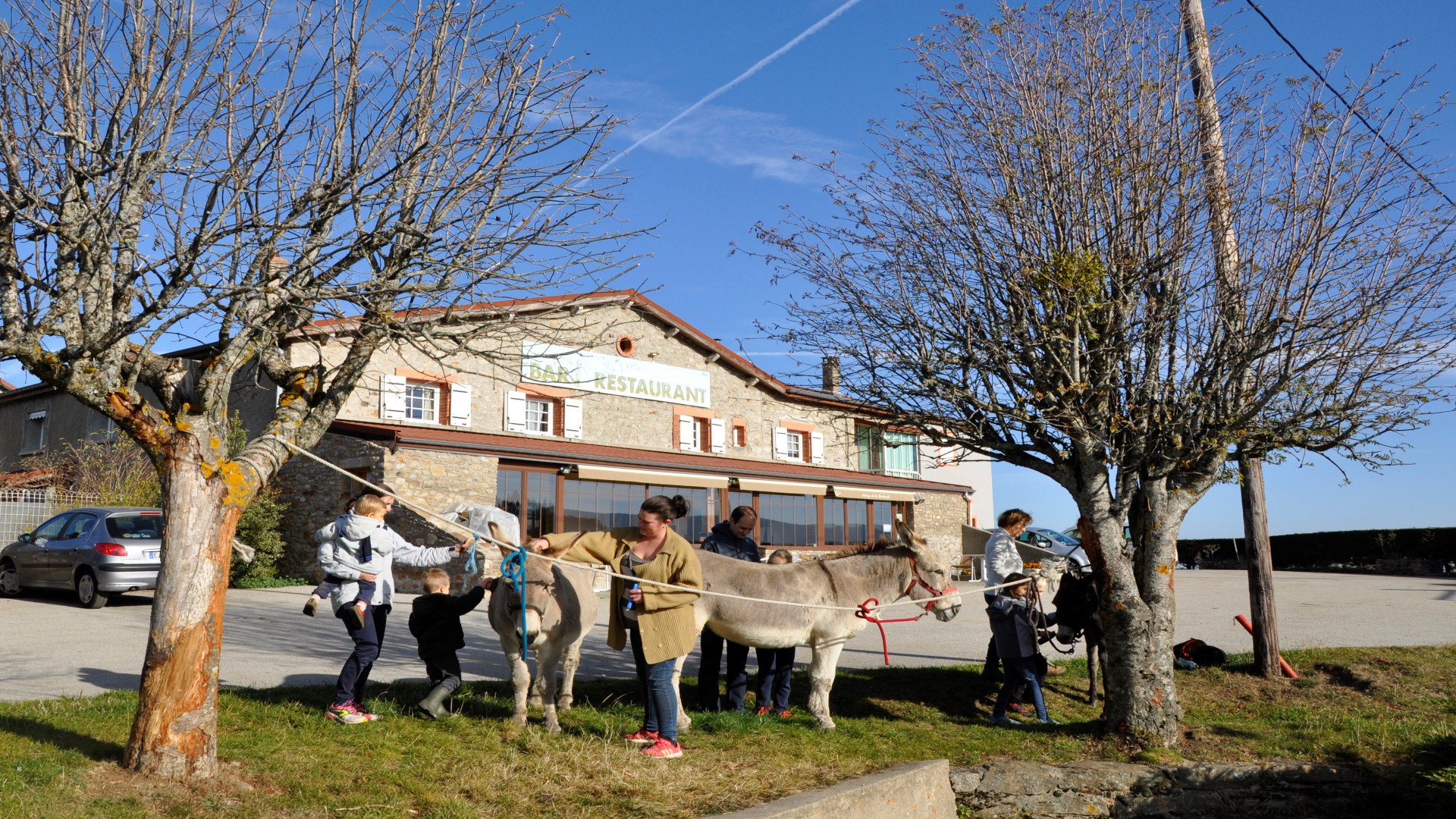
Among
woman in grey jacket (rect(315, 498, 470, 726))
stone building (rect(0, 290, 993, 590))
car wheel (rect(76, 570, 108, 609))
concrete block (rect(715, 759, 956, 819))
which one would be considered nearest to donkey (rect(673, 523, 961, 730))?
concrete block (rect(715, 759, 956, 819))

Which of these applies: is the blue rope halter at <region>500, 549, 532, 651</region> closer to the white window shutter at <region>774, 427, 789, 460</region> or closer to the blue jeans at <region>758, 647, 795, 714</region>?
the blue jeans at <region>758, 647, 795, 714</region>

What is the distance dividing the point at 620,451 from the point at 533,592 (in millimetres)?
16602

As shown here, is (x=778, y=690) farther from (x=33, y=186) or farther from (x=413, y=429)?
(x=413, y=429)

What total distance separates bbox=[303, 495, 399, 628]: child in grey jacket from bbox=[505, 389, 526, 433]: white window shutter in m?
17.4

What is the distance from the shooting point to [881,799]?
551cm

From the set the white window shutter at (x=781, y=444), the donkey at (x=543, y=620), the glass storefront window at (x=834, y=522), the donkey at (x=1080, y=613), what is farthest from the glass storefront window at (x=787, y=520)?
the donkey at (x=543, y=620)

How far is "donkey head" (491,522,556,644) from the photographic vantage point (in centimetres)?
662

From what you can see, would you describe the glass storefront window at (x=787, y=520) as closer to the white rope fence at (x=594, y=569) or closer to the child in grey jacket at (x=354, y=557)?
the white rope fence at (x=594, y=569)

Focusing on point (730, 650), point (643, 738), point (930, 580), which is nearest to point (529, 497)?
point (730, 650)

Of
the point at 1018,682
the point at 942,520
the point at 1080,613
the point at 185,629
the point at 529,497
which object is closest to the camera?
the point at 185,629

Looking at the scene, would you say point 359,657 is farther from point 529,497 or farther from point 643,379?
point 643,379

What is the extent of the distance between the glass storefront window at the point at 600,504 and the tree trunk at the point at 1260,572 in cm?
1396

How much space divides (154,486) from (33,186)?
1839cm

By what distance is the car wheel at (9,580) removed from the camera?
15.6 meters
